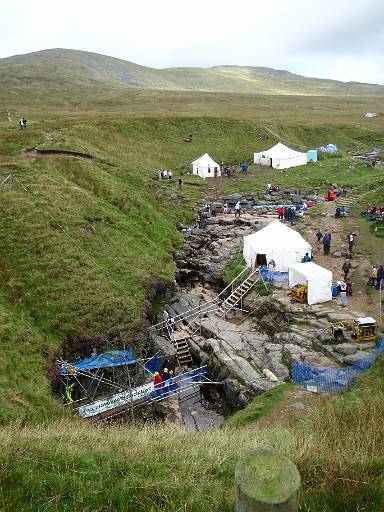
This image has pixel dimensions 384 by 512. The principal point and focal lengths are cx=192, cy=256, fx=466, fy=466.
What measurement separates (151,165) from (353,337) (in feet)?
148

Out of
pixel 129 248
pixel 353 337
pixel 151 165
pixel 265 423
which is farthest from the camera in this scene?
pixel 151 165

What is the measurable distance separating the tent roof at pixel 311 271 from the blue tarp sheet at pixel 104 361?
12.5 meters

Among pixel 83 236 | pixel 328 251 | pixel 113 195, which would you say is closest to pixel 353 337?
pixel 328 251

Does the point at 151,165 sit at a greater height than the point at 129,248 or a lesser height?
greater

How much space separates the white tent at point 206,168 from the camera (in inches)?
2566

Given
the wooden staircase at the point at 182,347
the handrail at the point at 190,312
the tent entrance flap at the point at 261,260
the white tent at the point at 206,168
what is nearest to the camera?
the wooden staircase at the point at 182,347

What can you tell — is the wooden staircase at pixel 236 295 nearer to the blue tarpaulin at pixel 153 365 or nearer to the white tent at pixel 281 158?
the blue tarpaulin at pixel 153 365

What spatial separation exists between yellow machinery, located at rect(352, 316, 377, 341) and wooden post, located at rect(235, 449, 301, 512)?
840 inches

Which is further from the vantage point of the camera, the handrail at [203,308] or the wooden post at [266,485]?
the handrail at [203,308]

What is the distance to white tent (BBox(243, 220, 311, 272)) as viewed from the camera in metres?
35.7

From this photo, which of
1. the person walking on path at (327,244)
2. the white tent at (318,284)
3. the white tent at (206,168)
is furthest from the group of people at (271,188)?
the white tent at (318,284)

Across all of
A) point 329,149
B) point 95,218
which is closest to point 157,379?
point 95,218

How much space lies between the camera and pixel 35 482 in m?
8.25

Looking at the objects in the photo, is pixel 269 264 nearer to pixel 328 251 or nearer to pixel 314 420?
pixel 328 251
